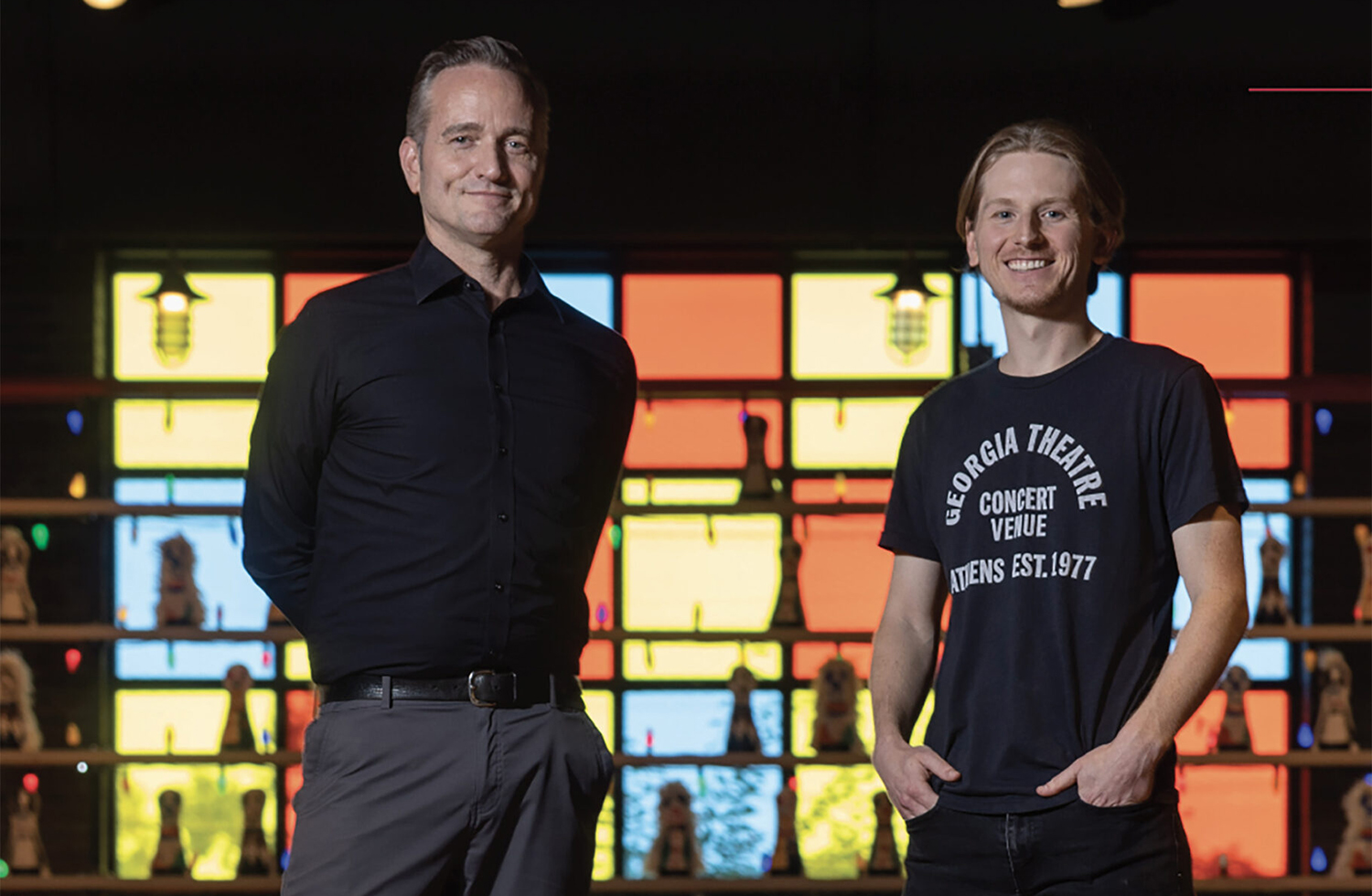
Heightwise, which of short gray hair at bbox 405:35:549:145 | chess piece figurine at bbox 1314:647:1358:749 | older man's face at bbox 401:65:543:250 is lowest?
chess piece figurine at bbox 1314:647:1358:749

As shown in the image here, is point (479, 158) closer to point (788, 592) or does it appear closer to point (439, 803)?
point (439, 803)

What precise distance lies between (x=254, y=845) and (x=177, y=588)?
32.9 inches

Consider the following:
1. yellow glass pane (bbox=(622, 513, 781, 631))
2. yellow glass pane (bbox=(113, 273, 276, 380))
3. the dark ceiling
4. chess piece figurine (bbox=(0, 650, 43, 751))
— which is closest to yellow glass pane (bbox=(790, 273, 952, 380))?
the dark ceiling

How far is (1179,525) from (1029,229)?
0.38 meters

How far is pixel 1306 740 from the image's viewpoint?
185 inches

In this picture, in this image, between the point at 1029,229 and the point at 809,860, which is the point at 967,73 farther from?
the point at 1029,229

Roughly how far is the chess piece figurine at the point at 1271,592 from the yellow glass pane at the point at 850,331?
4.10 ft

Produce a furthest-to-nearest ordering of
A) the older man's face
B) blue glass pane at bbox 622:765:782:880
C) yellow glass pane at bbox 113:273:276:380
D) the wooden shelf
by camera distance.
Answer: yellow glass pane at bbox 113:273:276:380, blue glass pane at bbox 622:765:782:880, the wooden shelf, the older man's face

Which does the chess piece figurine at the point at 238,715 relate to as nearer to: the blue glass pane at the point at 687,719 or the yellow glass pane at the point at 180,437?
the yellow glass pane at the point at 180,437

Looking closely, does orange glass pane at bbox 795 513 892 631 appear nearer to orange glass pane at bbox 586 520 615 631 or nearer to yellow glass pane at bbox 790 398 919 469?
yellow glass pane at bbox 790 398 919 469

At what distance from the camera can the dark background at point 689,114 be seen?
4.91m

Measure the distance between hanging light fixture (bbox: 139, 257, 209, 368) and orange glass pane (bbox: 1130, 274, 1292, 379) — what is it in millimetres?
3166

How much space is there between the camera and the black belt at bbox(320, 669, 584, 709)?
176 centimetres

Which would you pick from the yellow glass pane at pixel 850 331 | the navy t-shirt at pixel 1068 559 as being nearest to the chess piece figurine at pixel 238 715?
the yellow glass pane at pixel 850 331
